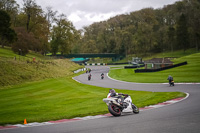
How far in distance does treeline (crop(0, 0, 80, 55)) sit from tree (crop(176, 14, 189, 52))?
49091 millimetres

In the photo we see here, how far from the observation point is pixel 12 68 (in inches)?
1619

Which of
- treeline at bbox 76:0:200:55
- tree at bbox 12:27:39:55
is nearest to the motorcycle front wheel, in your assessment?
tree at bbox 12:27:39:55

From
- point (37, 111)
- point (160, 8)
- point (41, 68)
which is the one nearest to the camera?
point (37, 111)

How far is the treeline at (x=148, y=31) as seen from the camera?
10925 cm

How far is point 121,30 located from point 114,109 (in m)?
119

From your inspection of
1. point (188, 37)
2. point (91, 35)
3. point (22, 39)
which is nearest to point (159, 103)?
point (22, 39)

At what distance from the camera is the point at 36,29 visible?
268 feet

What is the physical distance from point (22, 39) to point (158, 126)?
6360 cm

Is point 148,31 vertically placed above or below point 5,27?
above

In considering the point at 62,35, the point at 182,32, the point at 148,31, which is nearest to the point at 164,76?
the point at 62,35

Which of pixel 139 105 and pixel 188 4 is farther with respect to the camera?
pixel 188 4

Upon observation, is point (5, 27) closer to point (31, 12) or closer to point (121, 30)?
point (31, 12)

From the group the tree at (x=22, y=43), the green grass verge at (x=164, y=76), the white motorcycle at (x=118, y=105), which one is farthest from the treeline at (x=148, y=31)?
the white motorcycle at (x=118, y=105)

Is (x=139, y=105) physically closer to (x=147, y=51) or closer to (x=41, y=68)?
(x=41, y=68)
